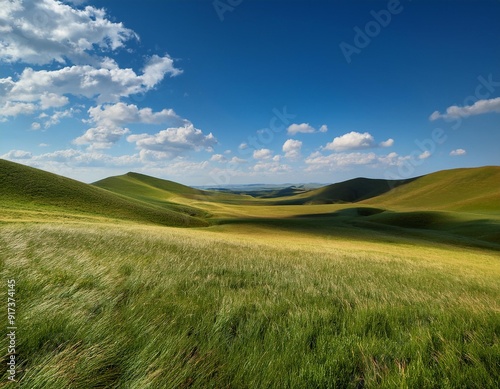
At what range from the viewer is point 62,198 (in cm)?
6209

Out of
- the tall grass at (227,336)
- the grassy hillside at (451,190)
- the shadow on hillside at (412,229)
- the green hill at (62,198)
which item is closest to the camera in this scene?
the tall grass at (227,336)

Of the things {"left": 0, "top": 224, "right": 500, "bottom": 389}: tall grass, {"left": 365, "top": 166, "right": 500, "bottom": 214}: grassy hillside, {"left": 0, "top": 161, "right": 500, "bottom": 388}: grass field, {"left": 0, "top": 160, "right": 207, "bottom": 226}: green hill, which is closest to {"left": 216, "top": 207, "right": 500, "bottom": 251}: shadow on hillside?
{"left": 0, "top": 160, "right": 207, "bottom": 226}: green hill

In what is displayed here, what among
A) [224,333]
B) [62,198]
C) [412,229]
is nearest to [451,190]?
[412,229]

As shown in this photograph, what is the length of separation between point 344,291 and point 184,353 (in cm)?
447

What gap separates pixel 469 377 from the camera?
2.65 m

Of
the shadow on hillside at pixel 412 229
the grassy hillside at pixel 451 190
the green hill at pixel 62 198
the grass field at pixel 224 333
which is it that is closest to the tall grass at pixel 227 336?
the grass field at pixel 224 333

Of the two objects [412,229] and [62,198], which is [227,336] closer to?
[412,229]

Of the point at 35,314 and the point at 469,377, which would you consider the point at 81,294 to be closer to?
the point at 35,314

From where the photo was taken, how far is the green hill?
56809 mm

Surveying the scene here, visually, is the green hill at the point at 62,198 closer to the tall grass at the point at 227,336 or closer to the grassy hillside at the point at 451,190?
the tall grass at the point at 227,336

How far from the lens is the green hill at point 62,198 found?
186 feet

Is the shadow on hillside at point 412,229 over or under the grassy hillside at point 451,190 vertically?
under

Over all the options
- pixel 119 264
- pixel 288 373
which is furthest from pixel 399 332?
pixel 119 264

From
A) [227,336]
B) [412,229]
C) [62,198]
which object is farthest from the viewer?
[62,198]
